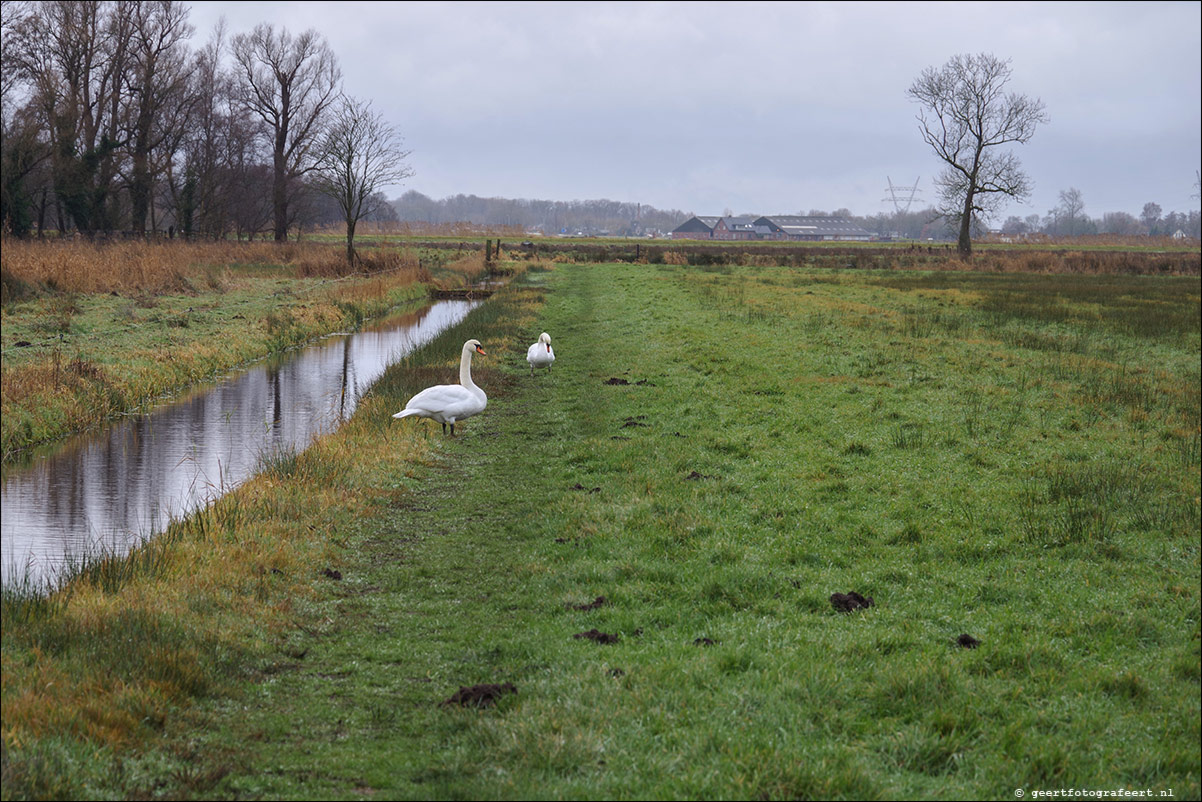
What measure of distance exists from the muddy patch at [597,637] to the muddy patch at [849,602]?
6.18ft

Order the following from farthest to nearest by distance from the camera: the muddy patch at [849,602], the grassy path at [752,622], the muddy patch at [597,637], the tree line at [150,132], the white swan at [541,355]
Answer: the tree line at [150,132]
the white swan at [541,355]
the muddy patch at [849,602]
the muddy patch at [597,637]
the grassy path at [752,622]

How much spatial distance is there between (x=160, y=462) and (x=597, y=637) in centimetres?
1028

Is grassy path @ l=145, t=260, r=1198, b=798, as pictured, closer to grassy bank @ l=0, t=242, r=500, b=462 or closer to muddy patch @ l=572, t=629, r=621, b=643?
muddy patch @ l=572, t=629, r=621, b=643

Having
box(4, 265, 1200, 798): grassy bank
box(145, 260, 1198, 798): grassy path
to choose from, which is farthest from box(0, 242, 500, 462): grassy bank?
box(145, 260, 1198, 798): grassy path

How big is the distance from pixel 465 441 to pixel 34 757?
33.0 ft

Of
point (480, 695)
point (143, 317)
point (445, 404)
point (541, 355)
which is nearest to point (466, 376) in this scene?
point (445, 404)

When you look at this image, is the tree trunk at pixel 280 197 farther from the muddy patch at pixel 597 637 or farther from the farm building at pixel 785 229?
the farm building at pixel 785 229

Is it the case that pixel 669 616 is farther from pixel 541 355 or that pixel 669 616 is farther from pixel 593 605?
pixel 541 355

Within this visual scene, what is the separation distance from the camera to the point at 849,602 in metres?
7.49

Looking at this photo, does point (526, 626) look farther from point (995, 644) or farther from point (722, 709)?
point (995, 644)

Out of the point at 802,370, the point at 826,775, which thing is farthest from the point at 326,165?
the point at 826,775

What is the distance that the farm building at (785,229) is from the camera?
17638cm

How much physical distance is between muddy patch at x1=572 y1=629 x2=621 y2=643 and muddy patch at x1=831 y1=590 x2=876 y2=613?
1.88 metres

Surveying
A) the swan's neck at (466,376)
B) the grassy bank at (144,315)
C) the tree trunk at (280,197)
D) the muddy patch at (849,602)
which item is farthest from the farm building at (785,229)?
the muddy patch at (849,602)
